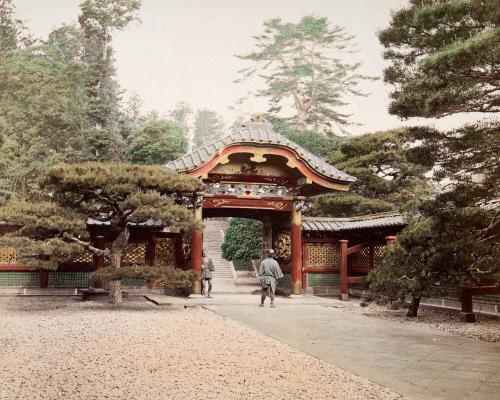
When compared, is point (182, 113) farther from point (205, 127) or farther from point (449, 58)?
point (449, 58)

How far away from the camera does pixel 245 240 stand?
89.8 ft

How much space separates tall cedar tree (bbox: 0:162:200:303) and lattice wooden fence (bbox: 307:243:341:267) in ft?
20.2

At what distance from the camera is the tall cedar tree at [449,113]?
8.13 m

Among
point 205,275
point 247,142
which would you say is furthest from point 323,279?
point 247,142

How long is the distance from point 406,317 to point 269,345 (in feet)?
16.9

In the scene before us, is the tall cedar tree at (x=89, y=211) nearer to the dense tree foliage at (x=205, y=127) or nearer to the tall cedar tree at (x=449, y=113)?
the tall cedar tree at (x=449, y=113)

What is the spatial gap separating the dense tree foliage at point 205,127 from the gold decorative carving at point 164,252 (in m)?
47.7

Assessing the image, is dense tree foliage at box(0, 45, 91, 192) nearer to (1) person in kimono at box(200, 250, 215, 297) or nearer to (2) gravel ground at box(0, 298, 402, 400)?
(1) person in kimono at box(200, 250, 215, 297)

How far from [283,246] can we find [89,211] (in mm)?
7078

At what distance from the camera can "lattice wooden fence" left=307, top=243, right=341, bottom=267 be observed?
17.9m

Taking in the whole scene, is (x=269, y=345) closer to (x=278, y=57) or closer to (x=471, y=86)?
(x=471, y=86)

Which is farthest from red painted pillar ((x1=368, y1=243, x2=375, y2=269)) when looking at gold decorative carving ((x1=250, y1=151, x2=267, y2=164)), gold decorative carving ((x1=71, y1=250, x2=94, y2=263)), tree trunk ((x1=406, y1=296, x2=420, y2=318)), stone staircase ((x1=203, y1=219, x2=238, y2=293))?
gold decorative carving ((x1=71, y1=250, x2=94, y2=263))

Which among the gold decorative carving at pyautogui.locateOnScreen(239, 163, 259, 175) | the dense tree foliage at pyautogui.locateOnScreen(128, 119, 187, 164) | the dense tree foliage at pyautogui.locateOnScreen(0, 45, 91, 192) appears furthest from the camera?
the dense tree foliage at pyautogui.locateOnScreen(128, 119, 187, 164)

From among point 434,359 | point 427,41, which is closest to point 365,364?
point 434,359
